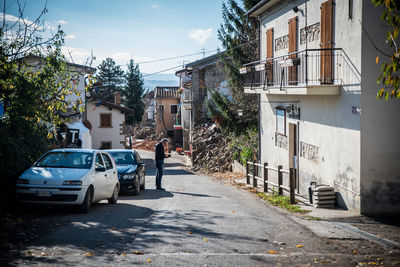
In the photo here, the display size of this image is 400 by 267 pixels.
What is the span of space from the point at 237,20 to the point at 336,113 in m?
15.7

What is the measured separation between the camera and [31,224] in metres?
8.50

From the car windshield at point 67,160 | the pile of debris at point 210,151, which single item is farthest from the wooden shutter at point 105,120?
the car windshield at point 67,160

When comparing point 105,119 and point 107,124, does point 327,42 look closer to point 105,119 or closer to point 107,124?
point 107,124

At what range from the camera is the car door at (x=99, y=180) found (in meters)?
10.6

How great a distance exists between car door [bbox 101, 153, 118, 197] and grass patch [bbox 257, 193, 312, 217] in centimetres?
515

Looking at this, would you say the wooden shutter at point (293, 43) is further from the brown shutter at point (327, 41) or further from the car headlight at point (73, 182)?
the car headlight at point (73, 182)

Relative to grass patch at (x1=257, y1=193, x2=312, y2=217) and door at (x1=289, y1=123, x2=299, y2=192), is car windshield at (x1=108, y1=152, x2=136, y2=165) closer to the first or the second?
grass patch at (x1=257, y1=193, x2=312, y2=217)

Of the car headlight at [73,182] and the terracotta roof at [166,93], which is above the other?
the terracotta roof at [166,93]

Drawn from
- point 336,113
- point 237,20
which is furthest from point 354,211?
point 237,20

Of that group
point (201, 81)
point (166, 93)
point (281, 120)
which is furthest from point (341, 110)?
Answer: point (166, 93)

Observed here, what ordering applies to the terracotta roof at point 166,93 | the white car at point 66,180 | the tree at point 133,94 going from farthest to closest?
the tree at point 133,94
the terracotta roof at point 166,93
the white car at point 66,180

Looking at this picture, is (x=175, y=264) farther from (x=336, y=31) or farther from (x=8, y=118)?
(x=336, y=31)

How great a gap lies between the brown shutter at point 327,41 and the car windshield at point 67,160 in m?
7.28

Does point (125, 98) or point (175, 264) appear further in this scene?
point (125, 98)
